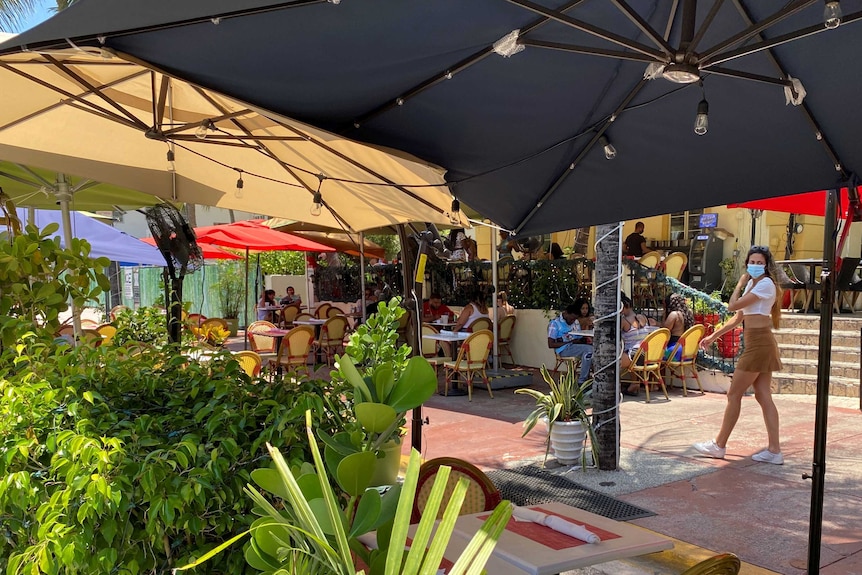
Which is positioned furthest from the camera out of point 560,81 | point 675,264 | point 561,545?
point 675,264

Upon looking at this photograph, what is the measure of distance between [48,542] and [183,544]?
14.5 inches

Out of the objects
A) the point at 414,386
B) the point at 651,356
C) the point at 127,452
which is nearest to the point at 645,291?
the point at 651,356

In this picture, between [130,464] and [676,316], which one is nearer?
[130,464]

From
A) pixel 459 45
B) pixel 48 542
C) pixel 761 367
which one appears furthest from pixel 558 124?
pixel 761 367

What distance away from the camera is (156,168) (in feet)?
19.3

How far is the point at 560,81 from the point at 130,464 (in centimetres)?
244

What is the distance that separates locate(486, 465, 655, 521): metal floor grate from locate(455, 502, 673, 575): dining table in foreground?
2.28 m

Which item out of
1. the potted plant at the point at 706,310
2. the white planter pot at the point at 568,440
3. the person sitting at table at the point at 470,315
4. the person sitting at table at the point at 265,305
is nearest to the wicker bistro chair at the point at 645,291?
the potted plant at the point at 706,310

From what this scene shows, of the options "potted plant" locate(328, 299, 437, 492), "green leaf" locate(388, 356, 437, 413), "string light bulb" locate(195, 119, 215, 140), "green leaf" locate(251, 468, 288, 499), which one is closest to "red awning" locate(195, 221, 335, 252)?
"string light bulb" locate(195, 119, 215, 140)

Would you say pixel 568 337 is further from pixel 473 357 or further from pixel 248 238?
pixel 248 238

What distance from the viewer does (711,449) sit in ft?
20.2

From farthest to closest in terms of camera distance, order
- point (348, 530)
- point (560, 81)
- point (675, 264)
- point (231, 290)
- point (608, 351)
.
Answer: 1. point (231, 290)
2. point (675, 264)
3. point (608, 351)
4. point (560, 81)
5. point (348, 530)

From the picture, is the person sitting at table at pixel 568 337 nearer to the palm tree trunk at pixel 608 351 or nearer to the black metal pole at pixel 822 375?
the palm tree trunk at pixel 608 351

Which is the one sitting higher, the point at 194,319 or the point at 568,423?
the point at 194,319
